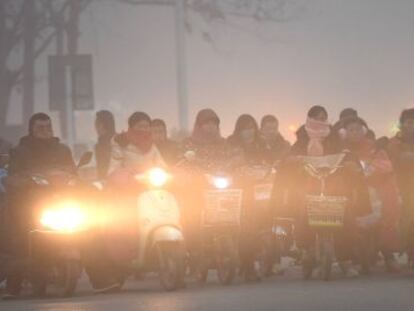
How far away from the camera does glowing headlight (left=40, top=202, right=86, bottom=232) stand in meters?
12.3

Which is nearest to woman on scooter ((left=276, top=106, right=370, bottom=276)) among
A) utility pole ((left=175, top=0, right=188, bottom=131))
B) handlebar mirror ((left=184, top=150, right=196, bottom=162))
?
handlebar mirror ((left=184, top=150, right=196, bottom=162))

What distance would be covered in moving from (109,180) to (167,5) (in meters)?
20.4

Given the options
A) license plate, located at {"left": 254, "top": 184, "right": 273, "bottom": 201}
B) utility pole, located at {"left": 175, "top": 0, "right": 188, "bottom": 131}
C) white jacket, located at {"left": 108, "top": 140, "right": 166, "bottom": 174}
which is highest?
utility pole, located at {"left": 175, "top": 0, "right": 188, "bottom": 131}

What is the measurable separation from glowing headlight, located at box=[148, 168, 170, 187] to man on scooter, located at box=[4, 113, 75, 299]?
806 millimetres

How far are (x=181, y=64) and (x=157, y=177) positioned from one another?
1622 centimetres

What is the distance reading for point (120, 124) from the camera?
1499 inches

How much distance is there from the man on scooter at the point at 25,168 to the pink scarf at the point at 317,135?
2.57 metres

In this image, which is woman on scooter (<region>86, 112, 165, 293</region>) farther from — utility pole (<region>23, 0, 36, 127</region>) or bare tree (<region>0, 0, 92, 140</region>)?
utility pole (<region>23, 0, 36, 127</region>)

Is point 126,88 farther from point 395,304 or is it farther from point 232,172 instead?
point 395,304

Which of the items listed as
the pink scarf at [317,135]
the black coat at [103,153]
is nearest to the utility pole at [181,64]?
the black coat at [103,153]

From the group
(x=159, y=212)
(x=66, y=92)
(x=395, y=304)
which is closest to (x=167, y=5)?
(x=66, y=92)

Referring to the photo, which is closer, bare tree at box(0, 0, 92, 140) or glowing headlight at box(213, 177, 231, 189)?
glowing headlight at box(213, 177, 231, 189)

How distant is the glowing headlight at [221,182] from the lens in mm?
13370

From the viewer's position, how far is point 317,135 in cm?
1370
